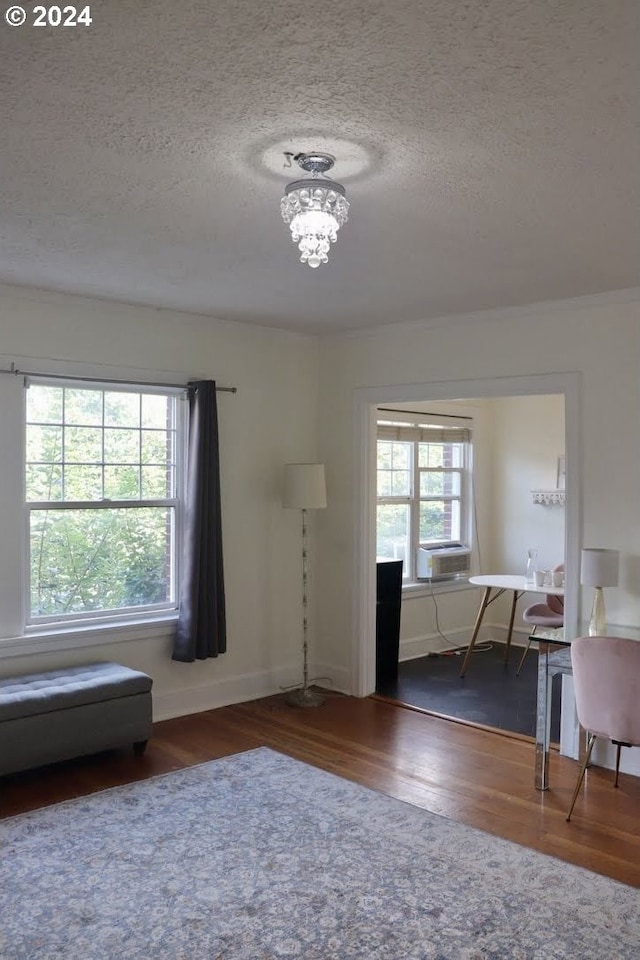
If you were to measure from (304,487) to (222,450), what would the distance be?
0.61m

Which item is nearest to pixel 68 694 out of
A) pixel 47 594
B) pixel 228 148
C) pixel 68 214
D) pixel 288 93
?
pixel 47 594

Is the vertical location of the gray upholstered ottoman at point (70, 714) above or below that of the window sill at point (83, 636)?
below

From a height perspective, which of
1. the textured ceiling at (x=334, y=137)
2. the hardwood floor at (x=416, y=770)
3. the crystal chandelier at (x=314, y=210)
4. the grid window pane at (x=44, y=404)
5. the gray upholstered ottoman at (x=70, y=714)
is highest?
the textured ceiling at (x=334, y=137)

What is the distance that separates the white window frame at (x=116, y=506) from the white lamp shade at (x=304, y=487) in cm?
73

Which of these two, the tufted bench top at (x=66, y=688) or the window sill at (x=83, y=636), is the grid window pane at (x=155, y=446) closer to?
the window sill at (x=83, y=636)

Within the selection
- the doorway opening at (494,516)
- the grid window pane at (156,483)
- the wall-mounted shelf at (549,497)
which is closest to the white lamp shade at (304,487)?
the doorway opening at (494,516)

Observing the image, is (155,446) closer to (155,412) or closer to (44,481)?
(155,412)

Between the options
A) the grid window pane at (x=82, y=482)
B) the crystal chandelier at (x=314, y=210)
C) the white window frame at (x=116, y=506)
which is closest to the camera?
the crystal chandelier at (x=314, y=210)

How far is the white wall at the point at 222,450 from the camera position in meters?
4.44

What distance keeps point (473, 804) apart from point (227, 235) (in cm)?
287

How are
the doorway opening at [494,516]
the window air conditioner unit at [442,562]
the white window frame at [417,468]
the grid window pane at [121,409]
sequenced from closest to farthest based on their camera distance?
1. the grid window pane at [121,409]
2. the doorway opening at [494,516]
3. the white window frame at [417,468]
4. the window air conditioner unit at [442,562]

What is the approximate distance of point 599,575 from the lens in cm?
410

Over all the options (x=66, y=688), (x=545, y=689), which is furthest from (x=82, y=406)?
(x=545, y=689)

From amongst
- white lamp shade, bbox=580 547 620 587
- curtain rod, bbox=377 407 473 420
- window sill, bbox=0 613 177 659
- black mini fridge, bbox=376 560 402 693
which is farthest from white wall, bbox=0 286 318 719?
white lamp shade, bbox=580 547 620 587
